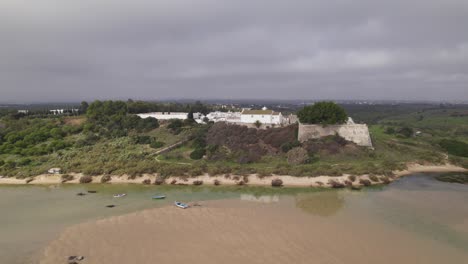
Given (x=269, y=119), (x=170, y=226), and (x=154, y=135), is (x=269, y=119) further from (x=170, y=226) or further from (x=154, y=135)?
(x=170, y=226)

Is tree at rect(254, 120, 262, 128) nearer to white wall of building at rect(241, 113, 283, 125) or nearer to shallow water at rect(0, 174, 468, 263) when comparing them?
white wall of building at rect(241, 113, 283, 125)

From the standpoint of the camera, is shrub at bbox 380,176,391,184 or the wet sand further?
shrub at bbox 380,176,391,184

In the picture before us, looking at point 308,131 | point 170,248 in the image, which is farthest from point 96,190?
point 308,131

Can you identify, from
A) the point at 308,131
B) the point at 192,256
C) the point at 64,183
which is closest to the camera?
the point at 192,256

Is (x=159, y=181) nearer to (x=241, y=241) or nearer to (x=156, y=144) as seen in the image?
(x=156, y=144)

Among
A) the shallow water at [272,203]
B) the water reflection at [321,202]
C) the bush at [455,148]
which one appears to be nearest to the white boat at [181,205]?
the shallow water at [272,203]

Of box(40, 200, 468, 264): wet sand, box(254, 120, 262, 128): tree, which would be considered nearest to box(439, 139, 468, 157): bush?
box(254, 120, 262, 128): tree

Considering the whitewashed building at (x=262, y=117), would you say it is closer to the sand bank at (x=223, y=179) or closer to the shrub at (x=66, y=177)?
the sand bank at (x=223, y=179)

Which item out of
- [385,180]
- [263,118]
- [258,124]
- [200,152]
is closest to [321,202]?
[385,180]
